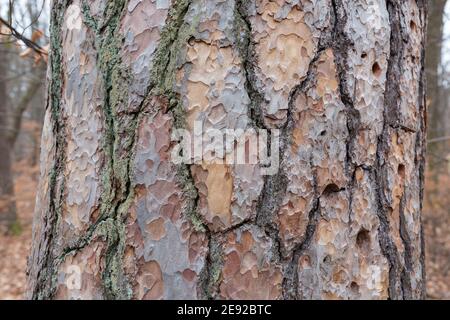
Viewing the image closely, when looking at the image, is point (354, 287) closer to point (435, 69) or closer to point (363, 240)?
point (363, 240)

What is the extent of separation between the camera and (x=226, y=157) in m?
0.92

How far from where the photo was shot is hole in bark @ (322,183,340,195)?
0.95 meters

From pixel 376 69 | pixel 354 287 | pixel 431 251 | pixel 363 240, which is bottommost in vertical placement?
pixel 431 251

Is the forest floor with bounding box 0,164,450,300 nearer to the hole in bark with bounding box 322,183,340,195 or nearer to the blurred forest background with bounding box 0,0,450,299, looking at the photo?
the blurred forest background with bounding box 0,0,450,299

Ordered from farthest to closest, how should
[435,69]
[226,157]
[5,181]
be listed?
[5,181], [435,69], [226,157]

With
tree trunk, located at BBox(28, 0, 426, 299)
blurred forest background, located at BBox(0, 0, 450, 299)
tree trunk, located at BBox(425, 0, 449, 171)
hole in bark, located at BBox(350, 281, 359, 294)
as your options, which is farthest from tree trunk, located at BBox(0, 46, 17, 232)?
hole in bark, located at BBox(350, 281, 359, 294)

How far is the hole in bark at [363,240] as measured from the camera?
3.24 feet

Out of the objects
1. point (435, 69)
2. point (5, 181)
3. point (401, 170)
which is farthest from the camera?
point (5, 181)

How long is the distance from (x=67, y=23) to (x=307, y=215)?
2.38 feet

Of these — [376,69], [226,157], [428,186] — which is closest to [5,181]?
[428,186]

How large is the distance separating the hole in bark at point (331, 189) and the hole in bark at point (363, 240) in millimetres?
118

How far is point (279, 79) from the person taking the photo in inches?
36.6

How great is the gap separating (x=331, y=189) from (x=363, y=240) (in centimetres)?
15
